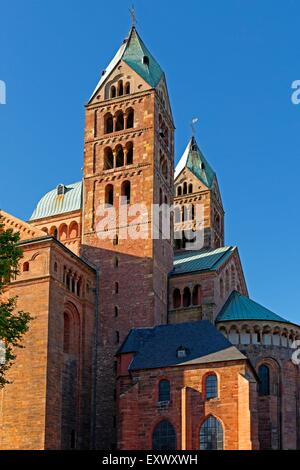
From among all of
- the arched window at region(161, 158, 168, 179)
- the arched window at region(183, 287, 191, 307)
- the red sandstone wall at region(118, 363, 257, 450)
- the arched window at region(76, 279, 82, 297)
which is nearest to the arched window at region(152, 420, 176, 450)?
the red sandstone wall at region(118, 363, 257, 450)

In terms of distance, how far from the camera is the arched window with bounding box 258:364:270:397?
55.3m

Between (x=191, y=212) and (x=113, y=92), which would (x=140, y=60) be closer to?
(x=113, y=92)

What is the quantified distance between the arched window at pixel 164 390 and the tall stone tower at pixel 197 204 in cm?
2889

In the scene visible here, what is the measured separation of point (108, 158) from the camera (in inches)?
2500

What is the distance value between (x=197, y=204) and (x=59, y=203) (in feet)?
54.7

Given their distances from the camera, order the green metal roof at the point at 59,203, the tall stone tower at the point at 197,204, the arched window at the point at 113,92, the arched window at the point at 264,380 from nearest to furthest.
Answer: the arched window at the point at 264,380
the arched window at the point at 113,92
the green metal roof at the point at 59,203
the tall stone tower at the point at 197,204

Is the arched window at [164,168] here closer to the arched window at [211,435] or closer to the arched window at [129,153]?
the arched window at [129,153]

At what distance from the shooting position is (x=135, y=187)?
60.1m

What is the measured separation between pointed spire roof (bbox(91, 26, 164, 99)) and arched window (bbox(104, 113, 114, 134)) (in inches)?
109

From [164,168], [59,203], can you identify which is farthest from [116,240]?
[59,203]

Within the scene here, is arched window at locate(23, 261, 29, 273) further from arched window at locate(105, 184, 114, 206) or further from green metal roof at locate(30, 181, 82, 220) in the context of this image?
green metal roof at locate(30, 181, 82, 220)

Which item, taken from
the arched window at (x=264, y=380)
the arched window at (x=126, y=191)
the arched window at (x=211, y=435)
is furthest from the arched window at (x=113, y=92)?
the arched window at (x=211, y=435)

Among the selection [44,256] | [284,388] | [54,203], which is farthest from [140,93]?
[284,388]

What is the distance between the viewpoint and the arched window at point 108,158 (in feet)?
207
